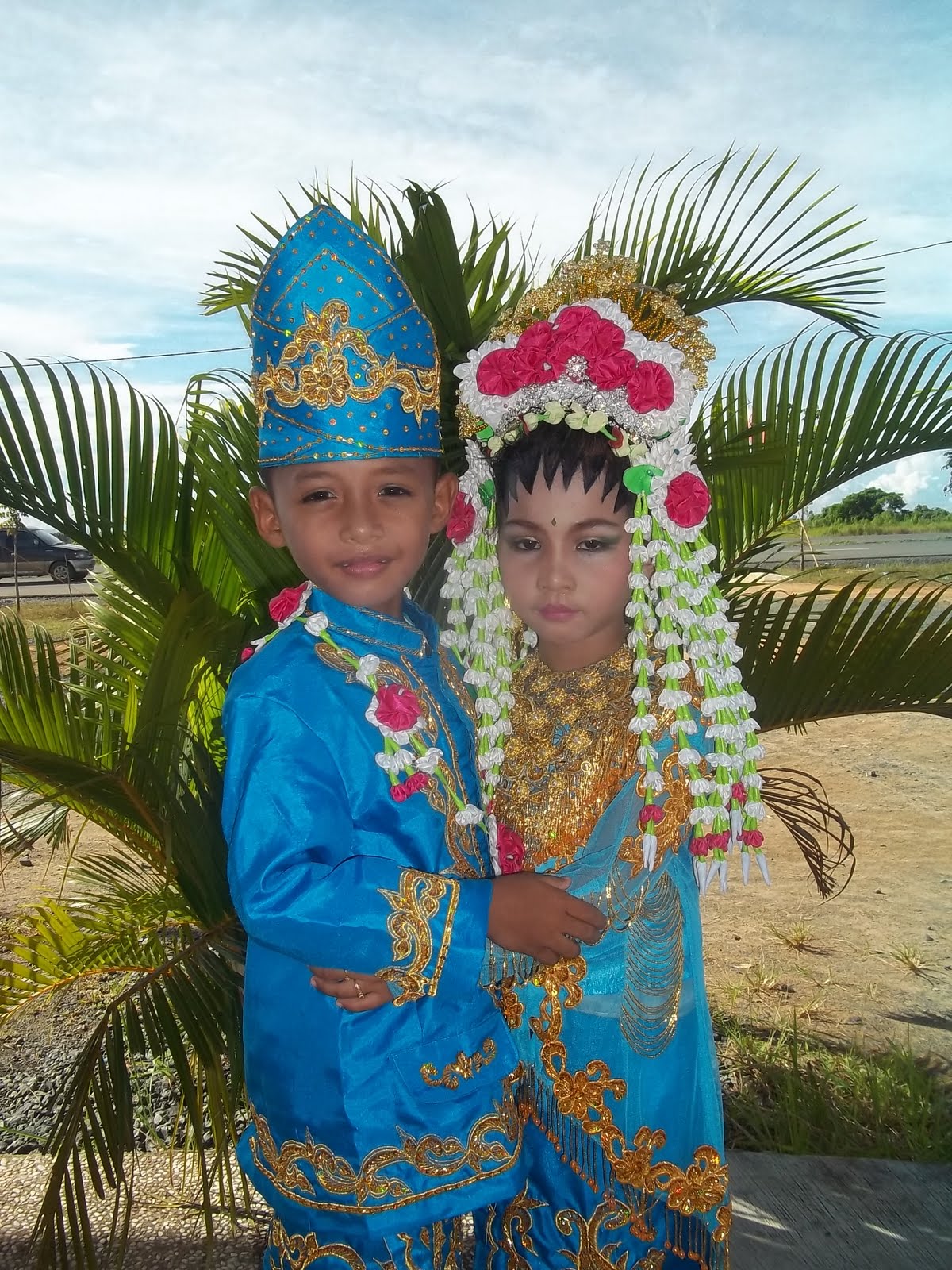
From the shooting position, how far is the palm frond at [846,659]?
263cm

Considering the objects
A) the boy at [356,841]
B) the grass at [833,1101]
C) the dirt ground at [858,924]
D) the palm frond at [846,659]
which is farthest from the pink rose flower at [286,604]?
the grass at [833,1101]

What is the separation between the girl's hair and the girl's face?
1cm

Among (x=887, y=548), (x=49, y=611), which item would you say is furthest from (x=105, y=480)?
(x=887, y=548)

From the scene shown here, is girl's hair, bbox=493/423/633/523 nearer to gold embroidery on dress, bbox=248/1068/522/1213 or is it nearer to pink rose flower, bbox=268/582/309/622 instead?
pink rose flower, bbox=268/582/309/622

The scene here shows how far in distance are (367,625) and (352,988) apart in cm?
57

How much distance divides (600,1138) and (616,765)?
0.61 metres

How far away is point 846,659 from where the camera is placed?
2664mm

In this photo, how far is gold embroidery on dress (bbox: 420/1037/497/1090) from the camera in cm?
146

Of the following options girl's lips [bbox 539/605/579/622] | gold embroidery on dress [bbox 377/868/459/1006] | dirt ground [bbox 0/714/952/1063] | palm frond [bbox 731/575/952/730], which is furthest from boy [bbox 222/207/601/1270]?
dirt ground [bbox 0/714/952/1063]

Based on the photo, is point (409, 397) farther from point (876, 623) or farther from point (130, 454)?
point (876, 623)

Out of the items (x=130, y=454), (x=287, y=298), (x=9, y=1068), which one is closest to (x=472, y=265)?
(x=130, y=454)

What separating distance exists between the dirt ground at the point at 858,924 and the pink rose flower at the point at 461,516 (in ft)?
7.94

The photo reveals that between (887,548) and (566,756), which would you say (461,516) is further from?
(887,548)

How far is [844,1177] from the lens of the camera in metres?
2.75
